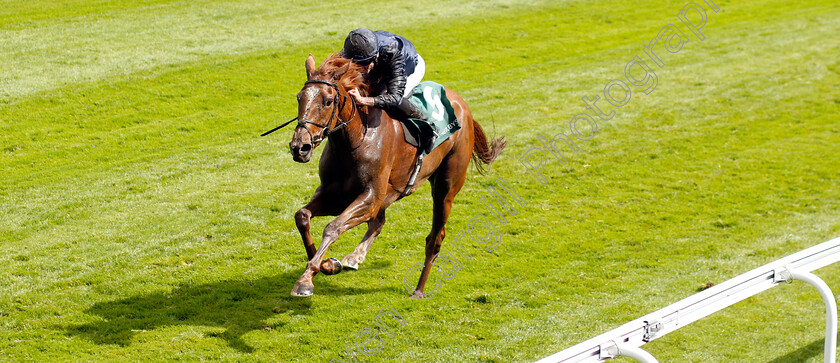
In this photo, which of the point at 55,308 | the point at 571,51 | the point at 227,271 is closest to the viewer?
the point at 55,308

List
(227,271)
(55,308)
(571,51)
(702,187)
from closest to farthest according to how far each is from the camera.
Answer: (55,308)
(227,271)
(702,187)
(571,51)

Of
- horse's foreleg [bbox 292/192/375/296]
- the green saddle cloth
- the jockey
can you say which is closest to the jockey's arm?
the jockey

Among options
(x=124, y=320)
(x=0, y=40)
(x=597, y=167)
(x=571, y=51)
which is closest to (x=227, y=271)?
(x=124, y=320)

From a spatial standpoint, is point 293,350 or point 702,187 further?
point 702,187

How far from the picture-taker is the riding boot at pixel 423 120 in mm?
5676

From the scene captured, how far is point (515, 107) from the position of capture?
11.6m

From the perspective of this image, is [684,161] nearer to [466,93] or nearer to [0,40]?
[466,93]

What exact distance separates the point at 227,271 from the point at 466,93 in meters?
6.24

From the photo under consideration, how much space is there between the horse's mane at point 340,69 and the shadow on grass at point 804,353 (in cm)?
366

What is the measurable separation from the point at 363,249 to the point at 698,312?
2412 millimetres

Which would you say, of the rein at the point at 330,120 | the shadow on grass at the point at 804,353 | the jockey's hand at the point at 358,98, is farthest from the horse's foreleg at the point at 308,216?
the shadow on grass at the point at 804,353

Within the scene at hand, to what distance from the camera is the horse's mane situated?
192 inches

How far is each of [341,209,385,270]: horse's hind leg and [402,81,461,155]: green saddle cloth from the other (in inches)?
29.2

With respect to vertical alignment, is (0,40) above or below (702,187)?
above
